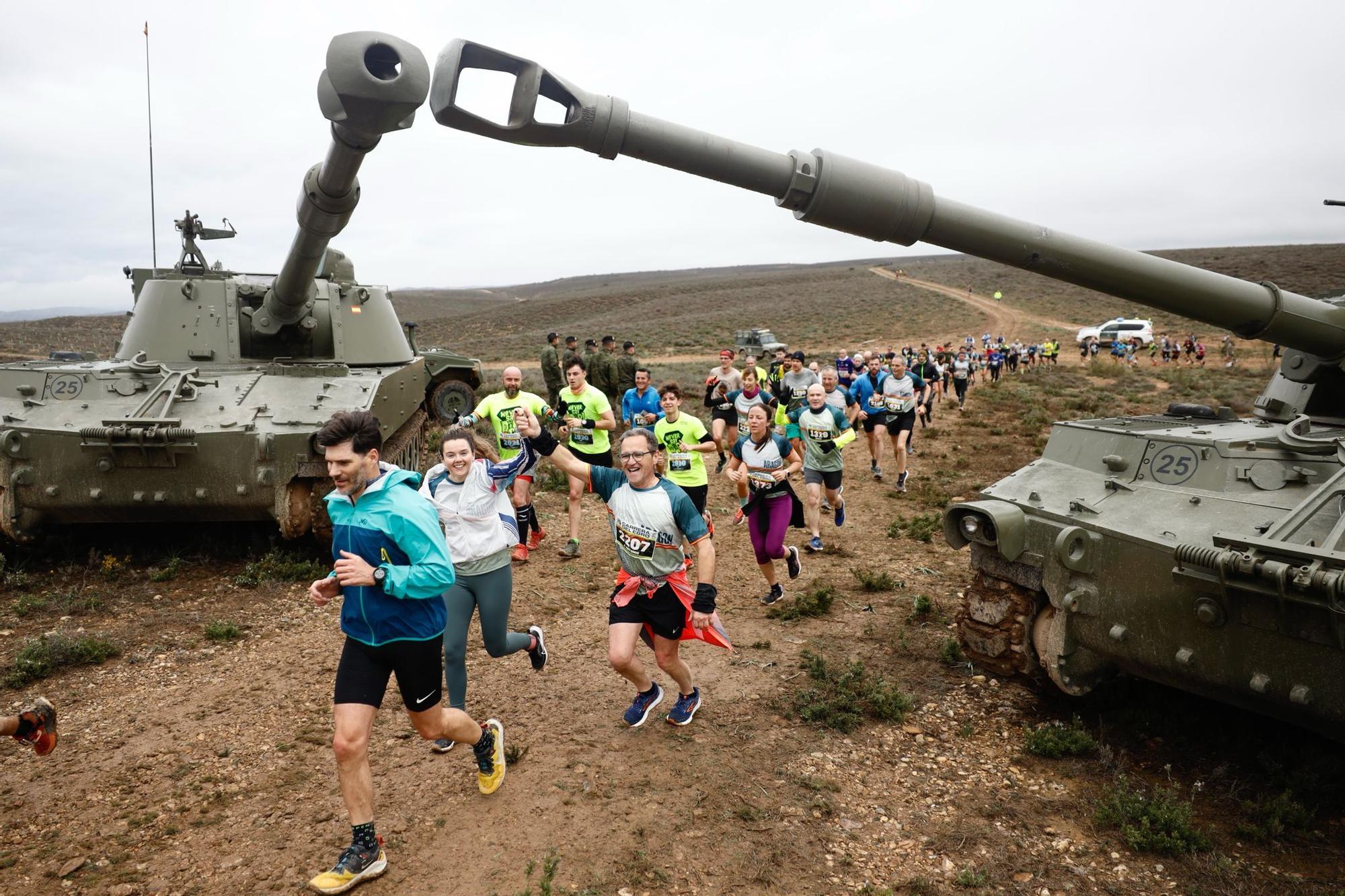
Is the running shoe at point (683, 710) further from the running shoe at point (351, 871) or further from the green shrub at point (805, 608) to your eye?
the green shrub at point (805, 608)

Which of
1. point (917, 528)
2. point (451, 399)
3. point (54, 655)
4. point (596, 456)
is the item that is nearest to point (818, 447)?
point (917, 528)

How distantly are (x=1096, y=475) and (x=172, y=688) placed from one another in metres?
5.82

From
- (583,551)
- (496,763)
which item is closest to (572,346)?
A: (583,551)

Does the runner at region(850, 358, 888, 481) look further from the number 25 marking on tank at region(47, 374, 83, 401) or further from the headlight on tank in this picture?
the number 25 marking on tank at region(47, 374, 83, 401)

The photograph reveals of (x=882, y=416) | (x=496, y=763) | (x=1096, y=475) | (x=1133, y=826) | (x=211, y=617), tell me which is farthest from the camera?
(x=882, y=416)

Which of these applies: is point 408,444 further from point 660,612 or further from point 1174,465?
point 1174,465

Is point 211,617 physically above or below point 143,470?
below

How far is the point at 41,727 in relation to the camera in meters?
3.88

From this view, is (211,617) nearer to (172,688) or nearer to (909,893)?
(172,688)

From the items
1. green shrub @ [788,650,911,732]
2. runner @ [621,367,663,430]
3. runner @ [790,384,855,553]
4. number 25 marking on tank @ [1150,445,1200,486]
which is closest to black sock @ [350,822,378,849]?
green shrub @ [788,650,911,732]

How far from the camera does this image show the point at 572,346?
13906mm

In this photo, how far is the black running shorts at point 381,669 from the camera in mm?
3500

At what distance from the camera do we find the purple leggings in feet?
22.7

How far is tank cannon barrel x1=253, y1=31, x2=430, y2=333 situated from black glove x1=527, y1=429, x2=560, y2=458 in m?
1.78
